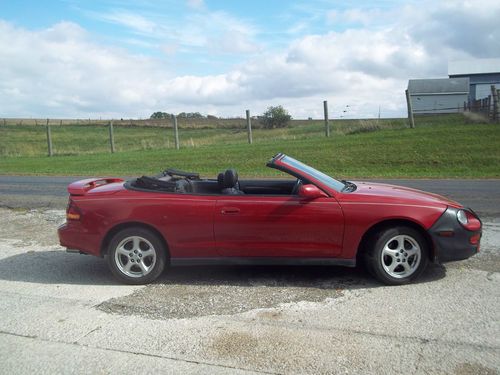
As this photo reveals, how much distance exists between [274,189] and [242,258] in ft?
3.70

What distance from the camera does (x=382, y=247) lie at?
5.03m

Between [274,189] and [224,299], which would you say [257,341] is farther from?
[274,189]

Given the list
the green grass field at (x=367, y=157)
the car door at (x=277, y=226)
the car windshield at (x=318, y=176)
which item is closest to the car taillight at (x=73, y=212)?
the car door at (x=277, y=226)

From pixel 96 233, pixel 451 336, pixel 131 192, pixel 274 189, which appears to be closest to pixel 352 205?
pixel 274 189

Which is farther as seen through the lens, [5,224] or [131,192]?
[5,224]

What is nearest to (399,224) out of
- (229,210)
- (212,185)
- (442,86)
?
(229,210)

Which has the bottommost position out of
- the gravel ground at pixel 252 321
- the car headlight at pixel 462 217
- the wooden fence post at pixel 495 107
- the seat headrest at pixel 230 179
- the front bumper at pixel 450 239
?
the gravel ground at pixel 252 321

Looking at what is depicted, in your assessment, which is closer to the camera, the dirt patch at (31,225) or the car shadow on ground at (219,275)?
the car shadow on ground at (219,275)

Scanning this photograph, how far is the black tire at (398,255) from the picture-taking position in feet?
16.5

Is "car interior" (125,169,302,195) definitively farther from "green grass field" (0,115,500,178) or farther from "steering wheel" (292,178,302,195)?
"green grass field" (0,115,500,178)

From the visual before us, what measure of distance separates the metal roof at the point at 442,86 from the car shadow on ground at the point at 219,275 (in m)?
52.7

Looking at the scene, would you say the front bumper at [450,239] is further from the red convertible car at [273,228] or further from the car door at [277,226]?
the car door at [277,226]

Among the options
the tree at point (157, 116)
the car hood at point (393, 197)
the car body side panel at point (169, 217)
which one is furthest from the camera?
the tree at point (157, 116)

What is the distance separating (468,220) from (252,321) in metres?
2.49
